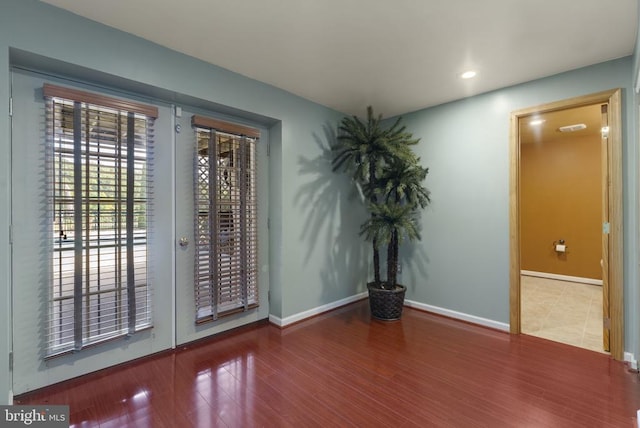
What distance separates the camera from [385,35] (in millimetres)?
2211

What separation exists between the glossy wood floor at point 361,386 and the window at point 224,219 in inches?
17.6

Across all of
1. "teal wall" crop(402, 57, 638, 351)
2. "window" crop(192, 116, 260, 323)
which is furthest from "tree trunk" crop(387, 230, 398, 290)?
"window" crop(192, 116, 260, 323)

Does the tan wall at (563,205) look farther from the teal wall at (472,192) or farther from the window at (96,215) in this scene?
the window at (96,215)

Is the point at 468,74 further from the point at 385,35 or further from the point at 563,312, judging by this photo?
the point at 563,312

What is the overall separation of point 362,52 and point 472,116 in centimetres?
160

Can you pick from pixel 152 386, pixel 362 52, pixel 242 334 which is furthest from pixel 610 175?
pixel 152 386

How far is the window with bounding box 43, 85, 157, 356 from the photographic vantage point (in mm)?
2082

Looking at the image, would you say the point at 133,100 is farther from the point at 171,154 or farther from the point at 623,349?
the point at 623,349

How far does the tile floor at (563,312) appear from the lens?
117 inches

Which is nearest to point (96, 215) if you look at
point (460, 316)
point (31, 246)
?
point (31, 246)

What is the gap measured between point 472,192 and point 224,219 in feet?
8.82

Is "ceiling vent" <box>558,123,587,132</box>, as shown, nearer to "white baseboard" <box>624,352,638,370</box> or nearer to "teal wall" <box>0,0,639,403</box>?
"teal wall" <box>0,0,639,403</box>

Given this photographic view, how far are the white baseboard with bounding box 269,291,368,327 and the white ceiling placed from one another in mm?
2513

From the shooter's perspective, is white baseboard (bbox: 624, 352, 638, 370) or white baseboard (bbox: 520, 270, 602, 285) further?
white baseboard (bbox: 520, 270, 602, 285)
